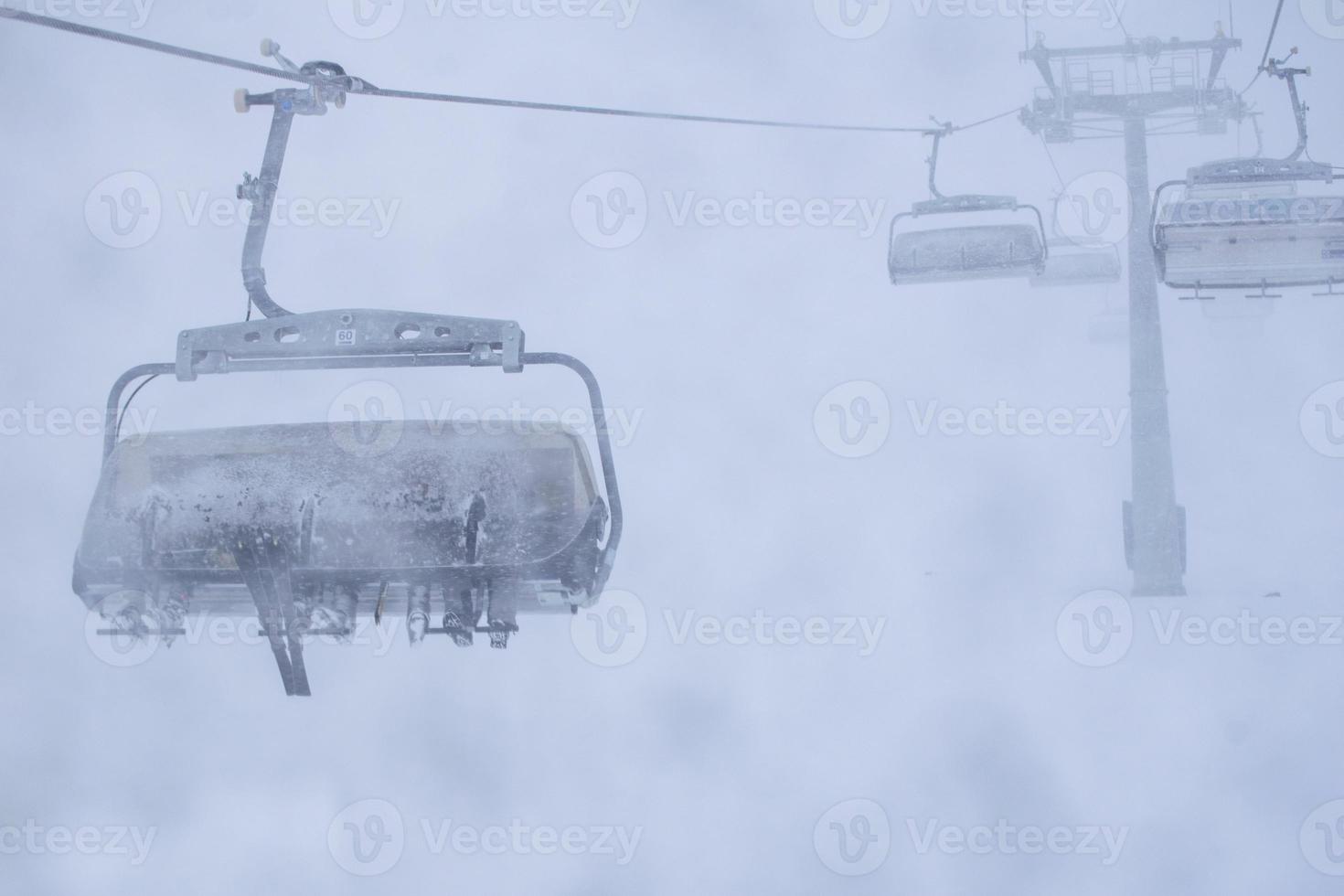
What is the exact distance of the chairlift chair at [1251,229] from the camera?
3.52 meters

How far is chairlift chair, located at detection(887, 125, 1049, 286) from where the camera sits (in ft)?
13.5

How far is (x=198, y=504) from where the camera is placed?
9.04 ft

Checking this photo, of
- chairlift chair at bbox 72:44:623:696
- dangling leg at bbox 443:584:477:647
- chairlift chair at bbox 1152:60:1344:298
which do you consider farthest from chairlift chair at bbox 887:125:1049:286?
dangling leg at bbox 443:584:477:647

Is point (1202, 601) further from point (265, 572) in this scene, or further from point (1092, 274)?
point (265, 572)

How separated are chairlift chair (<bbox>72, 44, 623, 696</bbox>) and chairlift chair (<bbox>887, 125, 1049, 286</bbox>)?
186cm

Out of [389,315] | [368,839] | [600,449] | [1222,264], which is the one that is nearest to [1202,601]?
[1222,264]

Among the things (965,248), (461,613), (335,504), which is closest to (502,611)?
(461,613)

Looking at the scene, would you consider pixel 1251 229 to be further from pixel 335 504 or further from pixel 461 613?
pixel 335 504

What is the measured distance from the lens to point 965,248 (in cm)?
413

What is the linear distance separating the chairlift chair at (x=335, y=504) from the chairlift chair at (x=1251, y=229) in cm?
201

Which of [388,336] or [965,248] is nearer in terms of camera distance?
[388,336]

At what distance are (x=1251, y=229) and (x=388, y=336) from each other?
2576 millimetres

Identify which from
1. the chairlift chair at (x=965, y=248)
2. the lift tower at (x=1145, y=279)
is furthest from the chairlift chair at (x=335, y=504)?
the lift tower at (x=1145, y=279)

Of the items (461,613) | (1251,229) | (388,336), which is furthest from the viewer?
(1251,229)
